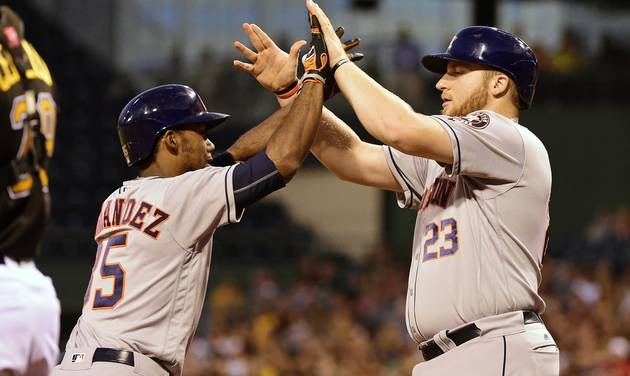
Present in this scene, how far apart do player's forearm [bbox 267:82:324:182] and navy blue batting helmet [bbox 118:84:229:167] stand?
337 mm

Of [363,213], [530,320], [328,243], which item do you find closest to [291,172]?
[530,320]

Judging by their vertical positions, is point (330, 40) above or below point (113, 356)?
above

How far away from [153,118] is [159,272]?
0.67m

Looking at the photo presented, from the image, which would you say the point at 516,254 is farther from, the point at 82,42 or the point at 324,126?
the point at 82,42

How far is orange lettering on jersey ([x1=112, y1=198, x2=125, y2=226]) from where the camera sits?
430 cm

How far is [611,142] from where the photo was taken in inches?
653

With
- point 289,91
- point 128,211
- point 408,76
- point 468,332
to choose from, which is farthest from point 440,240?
point 408,76

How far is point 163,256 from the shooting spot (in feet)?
13.7

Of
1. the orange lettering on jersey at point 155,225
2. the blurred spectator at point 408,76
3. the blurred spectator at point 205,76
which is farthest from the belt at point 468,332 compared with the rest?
the blurred spectator at point 205,76

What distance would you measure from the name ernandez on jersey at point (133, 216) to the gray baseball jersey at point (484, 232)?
110 cm

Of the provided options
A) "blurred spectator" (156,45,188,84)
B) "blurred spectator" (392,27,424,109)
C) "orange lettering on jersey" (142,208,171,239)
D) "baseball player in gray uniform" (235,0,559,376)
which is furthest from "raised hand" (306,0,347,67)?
"blurred spectator" (156,45,188,84)

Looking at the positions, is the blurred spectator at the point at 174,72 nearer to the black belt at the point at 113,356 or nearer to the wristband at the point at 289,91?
the wristband at the point at 289,91

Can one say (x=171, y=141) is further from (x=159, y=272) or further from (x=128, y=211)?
(x=159, y=272)

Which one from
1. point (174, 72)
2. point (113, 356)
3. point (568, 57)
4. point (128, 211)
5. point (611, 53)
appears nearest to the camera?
point (113, 356)
